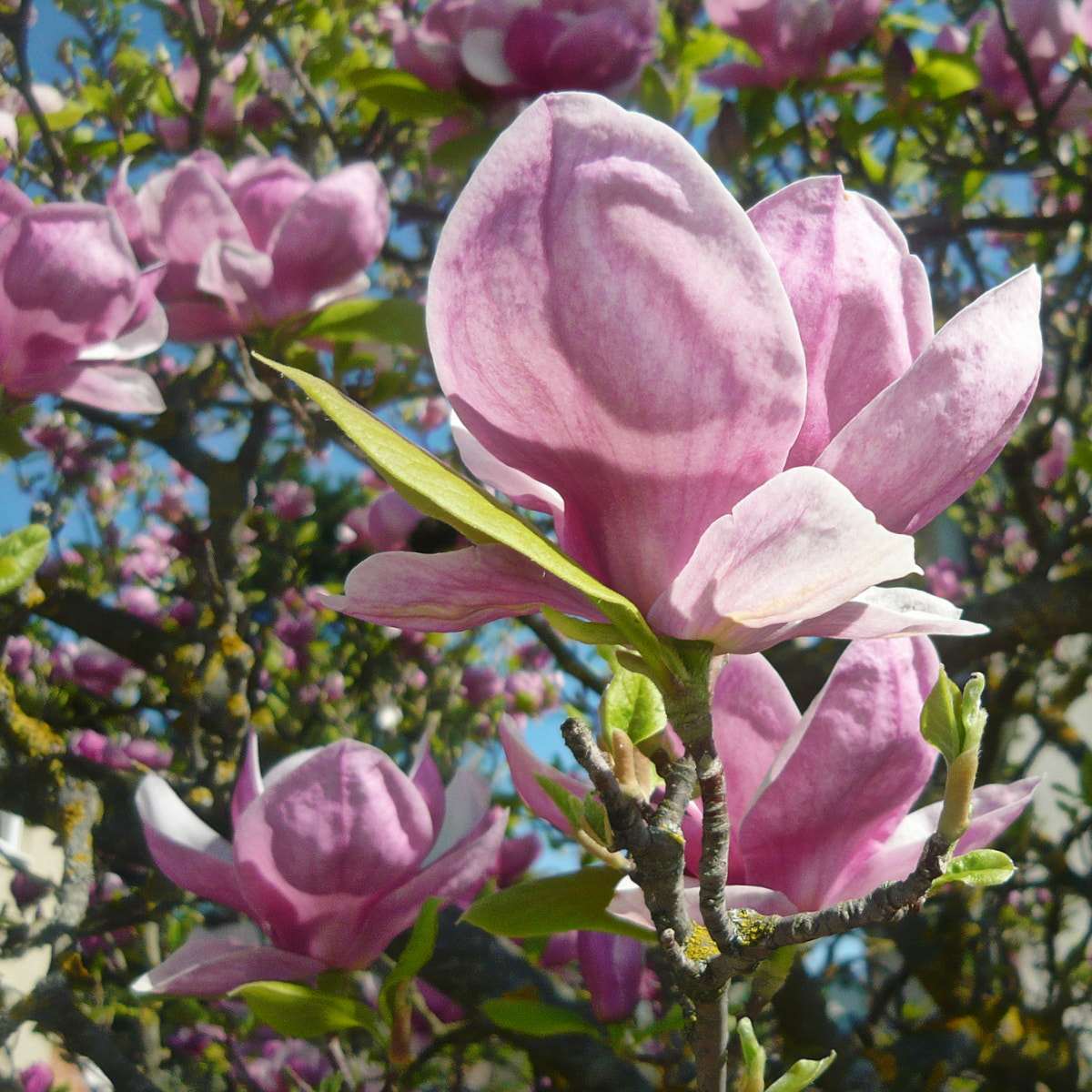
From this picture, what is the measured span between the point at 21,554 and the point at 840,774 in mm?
622

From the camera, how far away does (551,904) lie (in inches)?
22.0

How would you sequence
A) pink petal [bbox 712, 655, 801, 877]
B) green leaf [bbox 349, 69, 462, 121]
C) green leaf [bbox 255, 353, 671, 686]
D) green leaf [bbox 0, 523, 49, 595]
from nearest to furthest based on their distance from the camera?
green leaf [bbox 255, 353, 671, 686], pink petal [bbox 712, 655, 801, 877], green leaf [bbox 0, 523, 49, 595], green leaf [bbox 349, 69, 462, 121]

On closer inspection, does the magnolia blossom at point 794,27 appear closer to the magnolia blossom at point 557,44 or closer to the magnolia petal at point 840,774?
the magnolia blossom at point 557,44

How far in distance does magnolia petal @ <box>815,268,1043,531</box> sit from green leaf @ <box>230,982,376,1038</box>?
490 millimetres

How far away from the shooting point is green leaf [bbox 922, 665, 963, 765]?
38 centimetres

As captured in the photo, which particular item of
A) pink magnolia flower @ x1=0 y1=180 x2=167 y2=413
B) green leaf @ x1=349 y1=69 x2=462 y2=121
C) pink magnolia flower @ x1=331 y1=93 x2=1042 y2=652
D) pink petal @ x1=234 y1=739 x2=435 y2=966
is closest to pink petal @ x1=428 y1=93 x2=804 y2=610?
pink magnolia flower @ x1=331 y1=93 x2=1042 y2=652

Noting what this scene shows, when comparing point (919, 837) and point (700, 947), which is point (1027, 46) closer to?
point (919, 837)

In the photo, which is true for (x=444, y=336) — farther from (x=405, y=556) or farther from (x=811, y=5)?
(x=811, y=5)

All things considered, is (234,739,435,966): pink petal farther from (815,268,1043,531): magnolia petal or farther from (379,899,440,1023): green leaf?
(815,268,1043,531): magnolia petal

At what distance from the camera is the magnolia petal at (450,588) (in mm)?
387

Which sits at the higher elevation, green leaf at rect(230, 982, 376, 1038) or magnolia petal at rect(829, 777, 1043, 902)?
magnolia petal at rect(829, 777, 1043, 902)

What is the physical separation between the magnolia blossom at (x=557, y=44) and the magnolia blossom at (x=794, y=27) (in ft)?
0.87

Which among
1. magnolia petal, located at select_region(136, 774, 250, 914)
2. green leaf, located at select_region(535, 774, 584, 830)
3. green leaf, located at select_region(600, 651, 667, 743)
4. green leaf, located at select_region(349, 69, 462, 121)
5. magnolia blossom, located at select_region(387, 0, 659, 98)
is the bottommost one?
magnolia petal, located at select_region(136, 774, 250, 914)

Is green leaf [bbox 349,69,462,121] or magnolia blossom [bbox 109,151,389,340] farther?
green leaf [bbox 349,69,462,121]
